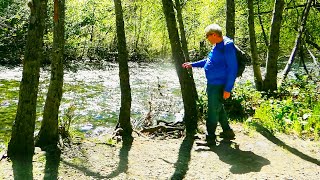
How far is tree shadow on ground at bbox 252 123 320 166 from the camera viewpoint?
6488mm

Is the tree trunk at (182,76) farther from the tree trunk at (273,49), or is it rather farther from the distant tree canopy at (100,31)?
the distant tree canopy at (100,31)

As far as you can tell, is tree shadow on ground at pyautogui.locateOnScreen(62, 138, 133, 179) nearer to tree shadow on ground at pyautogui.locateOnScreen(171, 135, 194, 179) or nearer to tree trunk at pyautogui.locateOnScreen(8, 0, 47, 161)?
tree trunk at pyautogui.locateOnScreen(8, 0, 47, 161)

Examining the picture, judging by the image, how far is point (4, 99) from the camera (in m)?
16.3

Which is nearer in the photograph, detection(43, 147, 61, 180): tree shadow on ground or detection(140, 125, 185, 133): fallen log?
detection(43, 147, 61, 180): tree shadow on ground

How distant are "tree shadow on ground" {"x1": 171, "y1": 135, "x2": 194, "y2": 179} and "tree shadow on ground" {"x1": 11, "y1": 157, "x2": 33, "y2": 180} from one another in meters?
2.16

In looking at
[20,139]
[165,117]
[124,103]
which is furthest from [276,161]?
[165,117]

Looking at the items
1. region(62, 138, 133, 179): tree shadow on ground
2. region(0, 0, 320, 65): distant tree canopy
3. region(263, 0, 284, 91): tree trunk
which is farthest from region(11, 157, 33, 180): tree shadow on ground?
region(0, 0, 320, 65): distant tree canopy

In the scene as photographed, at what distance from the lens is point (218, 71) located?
264 inches

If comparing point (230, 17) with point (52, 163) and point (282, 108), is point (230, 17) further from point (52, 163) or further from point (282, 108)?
point (52, 163)

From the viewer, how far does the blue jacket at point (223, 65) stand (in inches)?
255

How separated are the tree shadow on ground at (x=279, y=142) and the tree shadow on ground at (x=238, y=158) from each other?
2.37 ft

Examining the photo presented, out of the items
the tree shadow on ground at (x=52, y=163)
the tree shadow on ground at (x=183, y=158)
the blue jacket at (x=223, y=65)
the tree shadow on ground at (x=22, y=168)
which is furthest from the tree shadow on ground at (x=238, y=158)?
the tree shadow on ground at (x=22, y=168)

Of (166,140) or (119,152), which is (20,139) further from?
(166,140)

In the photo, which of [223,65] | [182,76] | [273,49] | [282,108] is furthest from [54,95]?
[273,49]
